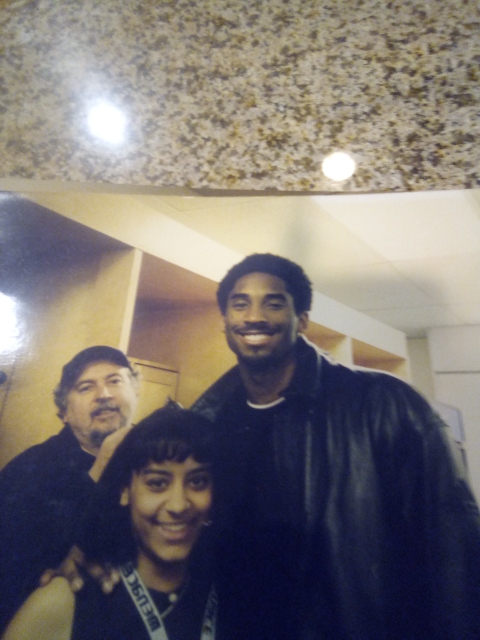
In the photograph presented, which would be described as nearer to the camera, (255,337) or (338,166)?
→ (255,337)

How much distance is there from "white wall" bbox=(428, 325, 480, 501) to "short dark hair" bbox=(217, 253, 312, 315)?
18cm

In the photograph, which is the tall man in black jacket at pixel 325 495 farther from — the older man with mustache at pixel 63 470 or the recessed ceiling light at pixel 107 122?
the recessed ceiling light at pixel 107 122

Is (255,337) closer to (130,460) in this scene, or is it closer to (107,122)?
(130,460)

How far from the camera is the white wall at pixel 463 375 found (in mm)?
518

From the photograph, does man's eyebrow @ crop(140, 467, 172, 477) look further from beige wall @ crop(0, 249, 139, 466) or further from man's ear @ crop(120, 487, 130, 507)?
beige wall @ crop(0, 249, 139, 466)

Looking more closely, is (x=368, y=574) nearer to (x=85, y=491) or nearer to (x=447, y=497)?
(x=447, y=497)

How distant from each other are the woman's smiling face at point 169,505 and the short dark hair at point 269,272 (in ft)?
0.72

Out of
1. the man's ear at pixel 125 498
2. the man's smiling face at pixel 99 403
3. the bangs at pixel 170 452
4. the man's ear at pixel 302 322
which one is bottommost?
the man's ear at pixel 125 498

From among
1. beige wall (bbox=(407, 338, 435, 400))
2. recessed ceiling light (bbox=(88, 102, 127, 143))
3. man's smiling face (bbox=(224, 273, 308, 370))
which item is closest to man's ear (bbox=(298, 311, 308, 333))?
man's smiling face (bbox=(224, 273, 308, 370))

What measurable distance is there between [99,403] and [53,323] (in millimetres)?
145

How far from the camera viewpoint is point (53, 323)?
653 millimetres

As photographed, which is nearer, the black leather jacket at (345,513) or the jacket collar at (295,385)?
the black leather jacket at (345,513)

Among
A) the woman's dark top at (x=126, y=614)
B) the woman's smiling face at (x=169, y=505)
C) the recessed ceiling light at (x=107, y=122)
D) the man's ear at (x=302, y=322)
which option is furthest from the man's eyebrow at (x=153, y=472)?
the recessed ceiling light at (x=107, y=122)

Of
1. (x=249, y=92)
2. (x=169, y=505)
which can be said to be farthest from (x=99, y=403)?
(x=249, y=92)
